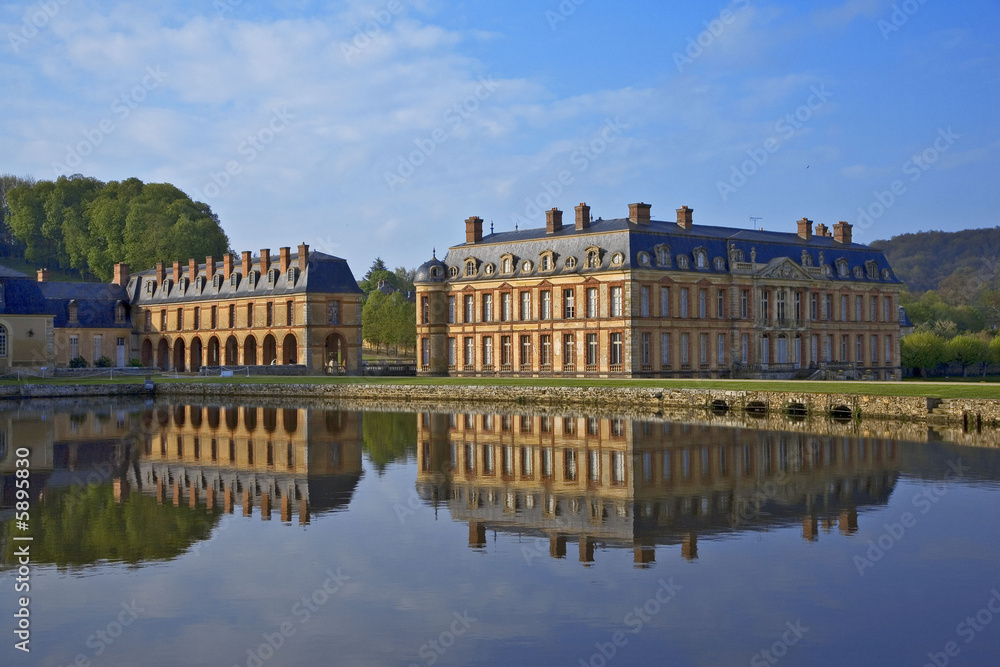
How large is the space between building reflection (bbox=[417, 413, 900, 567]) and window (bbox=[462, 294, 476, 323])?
83.1ft

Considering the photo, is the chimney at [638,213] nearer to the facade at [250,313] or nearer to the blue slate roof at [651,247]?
the blue slate roof at [651,247]

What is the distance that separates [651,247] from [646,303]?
266 centimetres

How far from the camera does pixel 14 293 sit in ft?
178

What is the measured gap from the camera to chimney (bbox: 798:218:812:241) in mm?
58188

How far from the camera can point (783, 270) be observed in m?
54.3

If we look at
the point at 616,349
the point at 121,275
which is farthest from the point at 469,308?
the point at 121,275

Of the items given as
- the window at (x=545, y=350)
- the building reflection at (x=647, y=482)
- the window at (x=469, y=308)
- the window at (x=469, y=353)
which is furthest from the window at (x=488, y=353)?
the building reflection at (x=647, y=482)

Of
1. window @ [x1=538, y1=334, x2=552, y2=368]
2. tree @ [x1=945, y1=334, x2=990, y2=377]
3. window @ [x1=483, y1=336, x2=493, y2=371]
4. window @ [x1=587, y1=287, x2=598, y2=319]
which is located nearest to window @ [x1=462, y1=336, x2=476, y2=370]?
window @ [x1=483, y1=336, x2=493, y2=371]

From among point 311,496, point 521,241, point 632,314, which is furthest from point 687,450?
point 521,241

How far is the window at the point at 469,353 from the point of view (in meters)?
54.5

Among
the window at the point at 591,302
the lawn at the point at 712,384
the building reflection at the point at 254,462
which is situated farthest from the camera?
the window at the point at 591,302

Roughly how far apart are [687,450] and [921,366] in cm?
5210

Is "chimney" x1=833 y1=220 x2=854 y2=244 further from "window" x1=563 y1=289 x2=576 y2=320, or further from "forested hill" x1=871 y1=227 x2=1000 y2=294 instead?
"forested hill" x1=871 y1=227 x2=1000 y2=294

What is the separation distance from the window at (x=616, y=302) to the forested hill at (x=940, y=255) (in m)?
112
